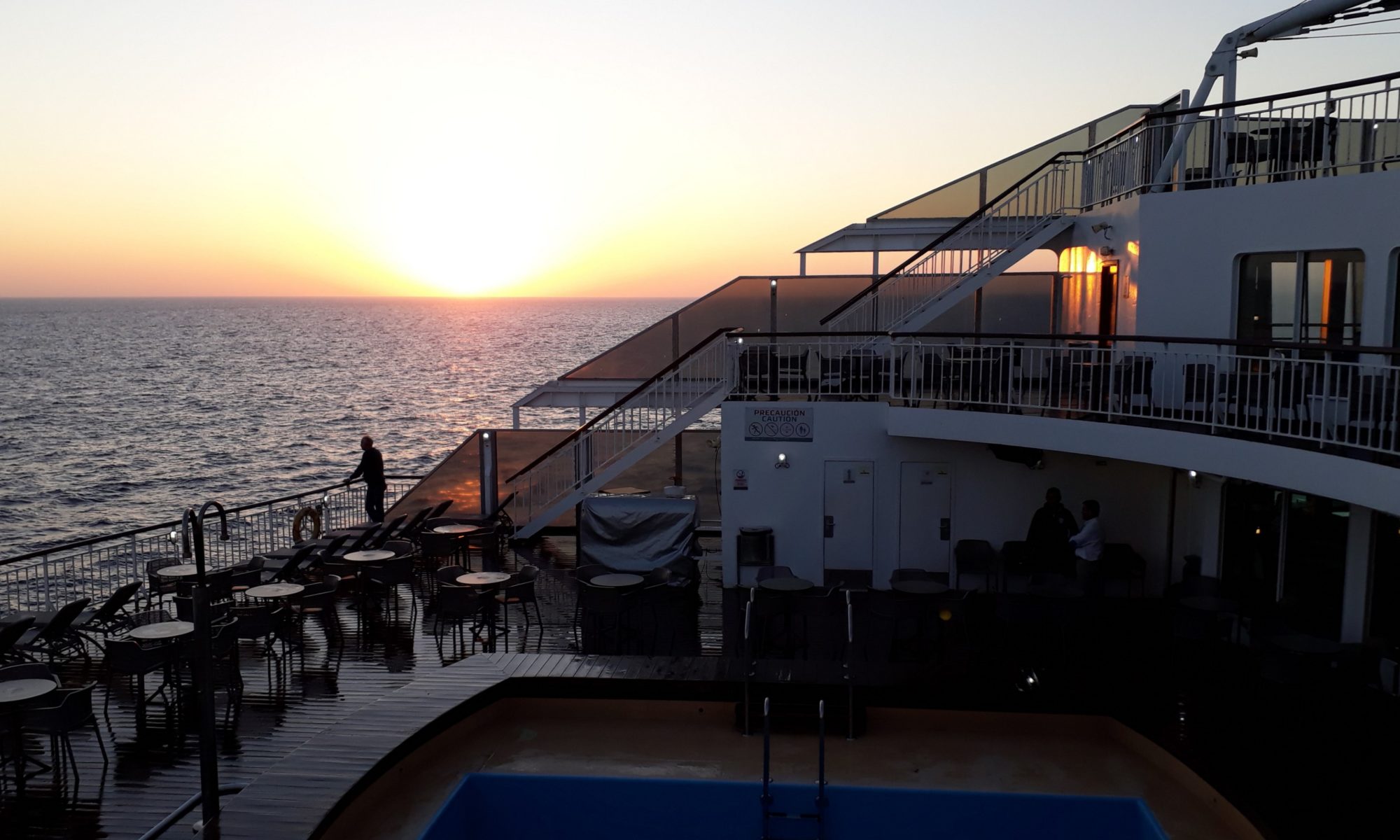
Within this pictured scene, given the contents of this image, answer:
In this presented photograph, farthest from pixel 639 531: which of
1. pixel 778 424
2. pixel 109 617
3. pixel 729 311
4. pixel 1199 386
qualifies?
pixel 1199 386

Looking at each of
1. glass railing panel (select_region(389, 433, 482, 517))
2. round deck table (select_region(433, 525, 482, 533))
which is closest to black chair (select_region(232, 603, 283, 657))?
round deck table (select_region(433, 525, 482, 533))

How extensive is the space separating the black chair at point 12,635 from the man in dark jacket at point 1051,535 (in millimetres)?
11675

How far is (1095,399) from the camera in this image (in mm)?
12828

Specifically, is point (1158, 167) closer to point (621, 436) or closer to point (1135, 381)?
point (1135, 381)

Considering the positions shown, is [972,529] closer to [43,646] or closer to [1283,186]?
[1283,186]

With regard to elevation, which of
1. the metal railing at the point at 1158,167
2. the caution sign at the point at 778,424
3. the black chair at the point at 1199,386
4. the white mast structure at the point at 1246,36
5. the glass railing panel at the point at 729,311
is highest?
the white mast structure at the point at 1246,36

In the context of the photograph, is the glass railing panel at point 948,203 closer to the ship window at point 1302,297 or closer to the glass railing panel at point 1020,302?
the glass railing panel at point 1020,302

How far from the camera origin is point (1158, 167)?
1334 cm

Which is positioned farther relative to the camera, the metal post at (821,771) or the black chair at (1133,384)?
the black chair at (1133,384)

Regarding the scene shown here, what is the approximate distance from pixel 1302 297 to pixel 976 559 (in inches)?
204

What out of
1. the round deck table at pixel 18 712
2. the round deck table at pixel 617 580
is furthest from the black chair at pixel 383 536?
the round deck table at pixel 18 712

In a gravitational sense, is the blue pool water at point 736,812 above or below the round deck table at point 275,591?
below

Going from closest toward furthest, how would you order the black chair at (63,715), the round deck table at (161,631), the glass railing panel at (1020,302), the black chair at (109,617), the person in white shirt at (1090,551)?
the black chair at (63,715), the round deck table at (161,631), the black chair at (109,617), the person in white shirt at (1090,551), the glass railing panel at (1020,302)

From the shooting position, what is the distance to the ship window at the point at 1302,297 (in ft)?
36.4
